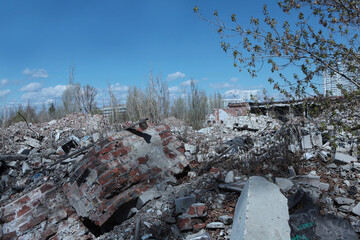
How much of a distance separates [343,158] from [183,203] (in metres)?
2.77

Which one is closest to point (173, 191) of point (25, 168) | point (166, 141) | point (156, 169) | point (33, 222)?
point (156, 169)

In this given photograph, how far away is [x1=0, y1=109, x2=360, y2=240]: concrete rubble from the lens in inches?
106

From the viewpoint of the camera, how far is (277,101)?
432 cm

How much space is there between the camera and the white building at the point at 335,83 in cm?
383

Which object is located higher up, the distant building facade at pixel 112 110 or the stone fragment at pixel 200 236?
the distant building facade at pixel 112 110

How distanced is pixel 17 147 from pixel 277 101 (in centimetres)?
682

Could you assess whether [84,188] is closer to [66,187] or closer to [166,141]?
[66,187]

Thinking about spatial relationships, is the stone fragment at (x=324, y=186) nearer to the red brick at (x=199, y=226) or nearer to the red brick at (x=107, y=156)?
the red brick at (x=199, y=226)

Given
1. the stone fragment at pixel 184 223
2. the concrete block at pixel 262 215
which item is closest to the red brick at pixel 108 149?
the stone fragment at pixel 184 223

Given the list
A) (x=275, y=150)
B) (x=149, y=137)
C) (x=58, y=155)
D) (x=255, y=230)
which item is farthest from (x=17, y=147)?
(x=255, y=230)

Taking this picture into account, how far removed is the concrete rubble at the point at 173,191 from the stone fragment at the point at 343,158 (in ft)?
0.05

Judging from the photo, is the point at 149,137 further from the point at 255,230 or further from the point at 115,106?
the point at 115,106

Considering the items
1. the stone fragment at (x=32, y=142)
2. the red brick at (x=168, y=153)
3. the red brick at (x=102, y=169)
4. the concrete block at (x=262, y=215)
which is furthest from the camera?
the stone fragment at (x=32, y=142)

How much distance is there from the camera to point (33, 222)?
367 cm
